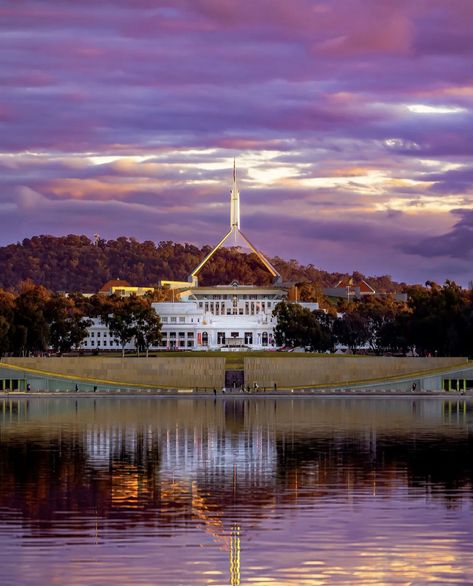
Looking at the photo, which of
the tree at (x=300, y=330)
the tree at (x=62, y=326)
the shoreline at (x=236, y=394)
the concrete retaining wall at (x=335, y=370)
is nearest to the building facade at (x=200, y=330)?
the tree at (x=300, y=330)

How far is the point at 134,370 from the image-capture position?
9644 cm

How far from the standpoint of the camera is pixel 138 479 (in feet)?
119

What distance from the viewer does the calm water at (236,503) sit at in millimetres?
22828

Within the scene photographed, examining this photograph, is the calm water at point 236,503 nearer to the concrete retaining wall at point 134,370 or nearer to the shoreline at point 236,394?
the shoreline at point 236,394

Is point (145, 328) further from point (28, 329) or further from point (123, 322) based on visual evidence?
point (28, 329)

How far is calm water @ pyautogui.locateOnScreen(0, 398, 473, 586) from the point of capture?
2283 centimetres

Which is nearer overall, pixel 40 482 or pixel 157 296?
pixel 40 482

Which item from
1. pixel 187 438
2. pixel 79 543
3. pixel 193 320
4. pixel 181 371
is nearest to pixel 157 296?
pixel 193 320

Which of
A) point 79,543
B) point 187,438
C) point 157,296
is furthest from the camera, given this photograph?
point 157,296

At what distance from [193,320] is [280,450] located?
332ft

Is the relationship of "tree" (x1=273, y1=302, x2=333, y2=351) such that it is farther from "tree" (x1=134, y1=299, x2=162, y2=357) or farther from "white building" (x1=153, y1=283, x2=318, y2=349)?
"white building" (x1=153, y1=283, x2=318, y2=349)

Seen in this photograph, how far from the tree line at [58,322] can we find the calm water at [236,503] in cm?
4712

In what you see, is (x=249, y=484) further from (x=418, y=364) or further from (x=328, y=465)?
(x=418, y=364)

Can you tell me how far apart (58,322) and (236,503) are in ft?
288
